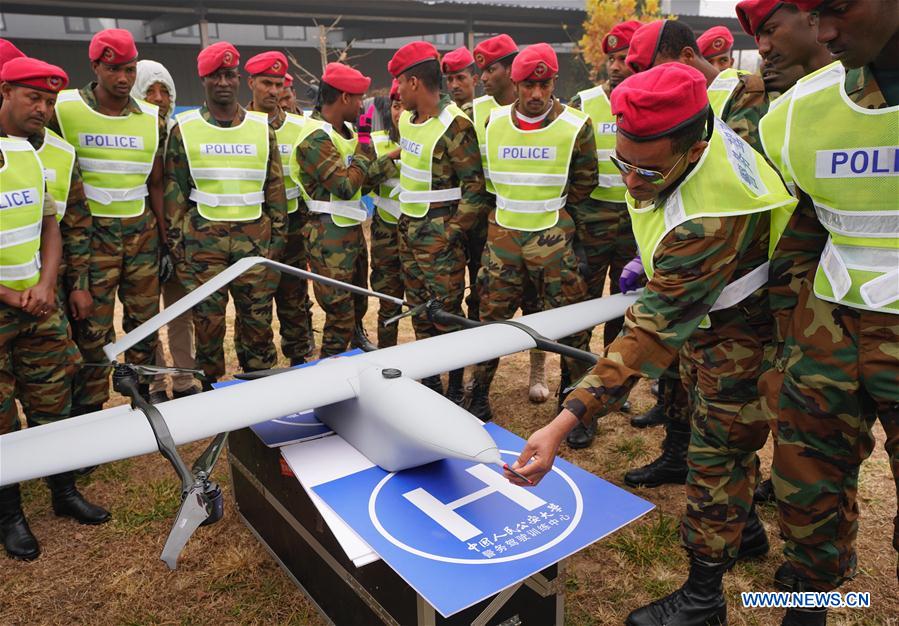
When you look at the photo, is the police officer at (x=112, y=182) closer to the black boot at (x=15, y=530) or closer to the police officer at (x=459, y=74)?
the black boot at (x=15, y=530)

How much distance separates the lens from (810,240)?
246 cm

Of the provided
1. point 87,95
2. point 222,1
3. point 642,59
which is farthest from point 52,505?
point 222,1

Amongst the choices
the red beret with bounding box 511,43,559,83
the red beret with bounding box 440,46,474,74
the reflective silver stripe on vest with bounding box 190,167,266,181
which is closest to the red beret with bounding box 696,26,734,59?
the red beret with bounding box 511,43,559,83

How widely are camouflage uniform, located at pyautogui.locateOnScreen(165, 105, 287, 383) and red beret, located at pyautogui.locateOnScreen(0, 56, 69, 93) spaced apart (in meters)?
1.20

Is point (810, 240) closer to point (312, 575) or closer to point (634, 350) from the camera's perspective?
point (634, 350)

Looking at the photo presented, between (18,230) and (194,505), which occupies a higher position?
(18,230)

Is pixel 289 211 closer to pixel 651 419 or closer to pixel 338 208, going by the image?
pixel 338 208

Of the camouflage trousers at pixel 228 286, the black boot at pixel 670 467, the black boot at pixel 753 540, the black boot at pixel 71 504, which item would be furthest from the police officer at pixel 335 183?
the black boot at pixel 753 540

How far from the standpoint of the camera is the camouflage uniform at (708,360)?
2.42m

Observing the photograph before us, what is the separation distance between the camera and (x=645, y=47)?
4.18m

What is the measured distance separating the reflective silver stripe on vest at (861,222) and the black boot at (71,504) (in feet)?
14.5

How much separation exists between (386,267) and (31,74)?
10.4 ft

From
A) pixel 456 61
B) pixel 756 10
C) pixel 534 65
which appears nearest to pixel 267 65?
pixel 456 61

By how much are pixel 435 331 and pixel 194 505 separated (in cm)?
350
